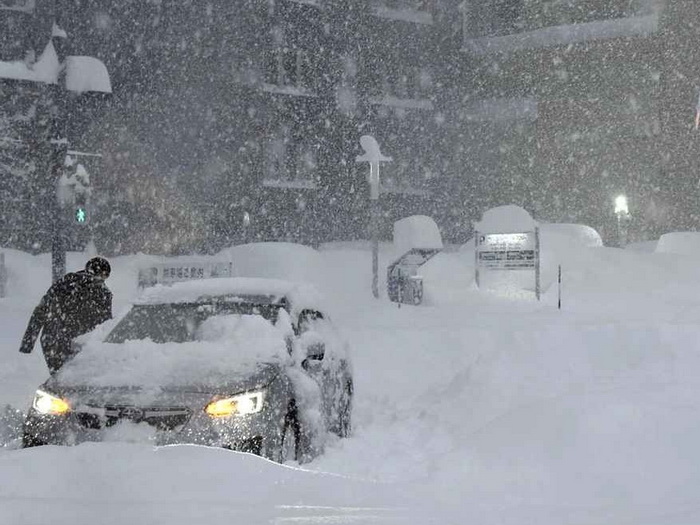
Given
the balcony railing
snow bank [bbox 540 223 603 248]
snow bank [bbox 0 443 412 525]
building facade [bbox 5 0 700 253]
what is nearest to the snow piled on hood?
snow bank [bbox 0 443 412 525]

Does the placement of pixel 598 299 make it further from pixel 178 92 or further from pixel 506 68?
pixel 506 68

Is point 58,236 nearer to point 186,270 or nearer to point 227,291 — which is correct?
point 186,270

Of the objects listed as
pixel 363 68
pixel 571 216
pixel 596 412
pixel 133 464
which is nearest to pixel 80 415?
pixel 133 464

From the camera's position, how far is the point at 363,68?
29.0 meters

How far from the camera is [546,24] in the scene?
105 feet

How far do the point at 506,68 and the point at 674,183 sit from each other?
7.34 m

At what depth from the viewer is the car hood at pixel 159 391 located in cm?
566

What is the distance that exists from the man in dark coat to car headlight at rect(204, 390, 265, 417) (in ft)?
10.7

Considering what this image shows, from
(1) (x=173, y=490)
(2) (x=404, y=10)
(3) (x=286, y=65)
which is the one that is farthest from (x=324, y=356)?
(2) (x=404, y=10)

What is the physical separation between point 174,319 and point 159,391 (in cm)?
155

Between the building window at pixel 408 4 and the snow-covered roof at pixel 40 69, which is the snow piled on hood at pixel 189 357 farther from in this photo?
the building window at pixel 408 4

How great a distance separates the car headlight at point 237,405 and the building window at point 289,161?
2044cm

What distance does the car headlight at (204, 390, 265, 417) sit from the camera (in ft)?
18.6

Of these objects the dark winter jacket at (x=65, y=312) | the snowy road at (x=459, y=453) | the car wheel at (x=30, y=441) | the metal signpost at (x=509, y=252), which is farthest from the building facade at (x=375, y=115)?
the car wheel at (x=30, y=441)
